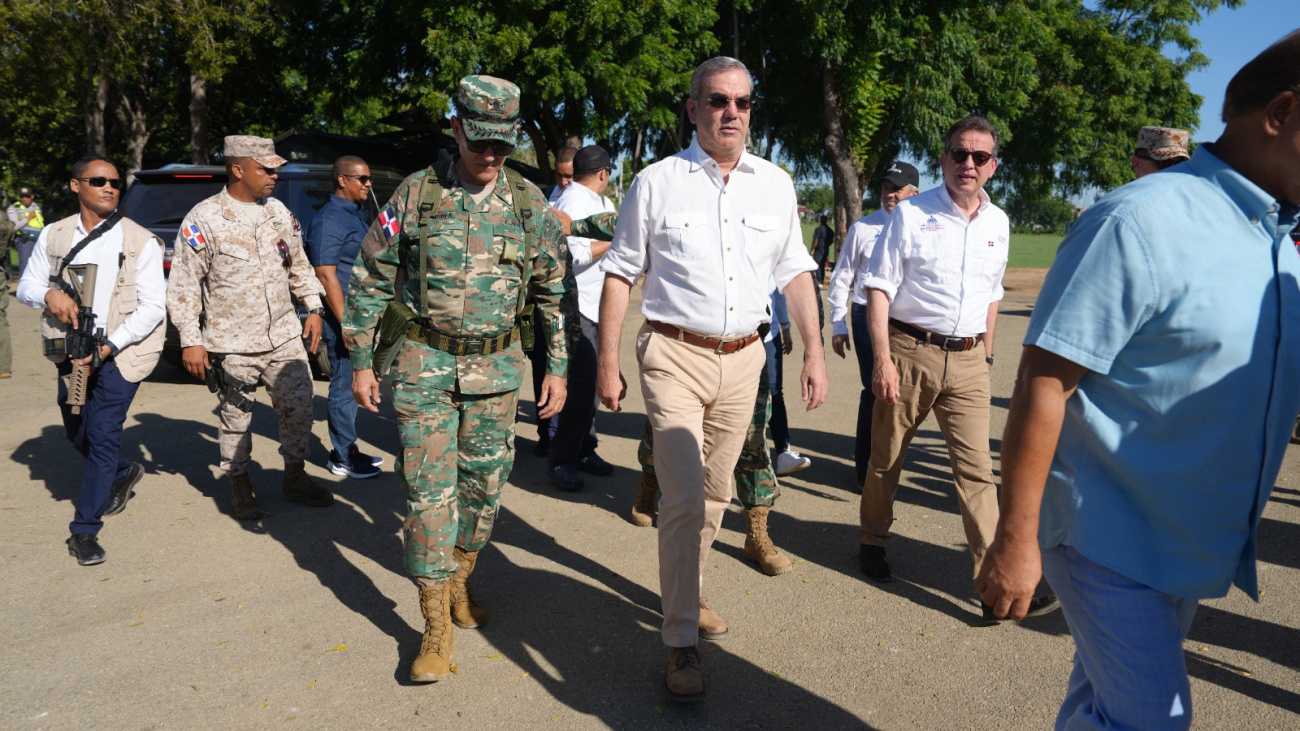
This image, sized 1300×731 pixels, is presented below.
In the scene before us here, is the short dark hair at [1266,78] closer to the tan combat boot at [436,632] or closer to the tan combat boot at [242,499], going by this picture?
the tan combat boot at [436,632]

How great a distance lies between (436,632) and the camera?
3.71 meters

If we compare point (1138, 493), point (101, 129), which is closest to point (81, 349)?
point (1138, 493)

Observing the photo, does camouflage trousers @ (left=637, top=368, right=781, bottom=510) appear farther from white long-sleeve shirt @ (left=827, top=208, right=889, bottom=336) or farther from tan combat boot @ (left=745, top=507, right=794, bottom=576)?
white long-sleeve shirt @ (left=827, top=208, right=889, bottom=336)

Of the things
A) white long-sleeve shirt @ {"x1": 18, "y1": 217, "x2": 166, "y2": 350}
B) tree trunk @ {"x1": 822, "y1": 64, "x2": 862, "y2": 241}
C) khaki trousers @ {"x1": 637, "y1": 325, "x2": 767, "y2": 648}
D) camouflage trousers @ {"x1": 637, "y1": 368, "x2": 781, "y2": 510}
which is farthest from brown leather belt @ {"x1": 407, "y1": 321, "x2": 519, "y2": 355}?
tree trunk @ {"x1": 822, "y1": 64, "x2": 862, "y2": 241}

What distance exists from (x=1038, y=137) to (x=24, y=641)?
112ft

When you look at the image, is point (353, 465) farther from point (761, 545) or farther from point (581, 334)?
point (761, 545)

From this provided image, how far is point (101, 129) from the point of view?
22.1 meters

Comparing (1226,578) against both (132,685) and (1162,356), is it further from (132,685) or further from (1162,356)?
(132,685)

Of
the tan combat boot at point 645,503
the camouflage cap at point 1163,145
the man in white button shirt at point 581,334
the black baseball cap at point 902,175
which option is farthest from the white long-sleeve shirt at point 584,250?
the camouflage cap at point 1163,145

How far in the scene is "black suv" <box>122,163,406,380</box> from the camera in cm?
915

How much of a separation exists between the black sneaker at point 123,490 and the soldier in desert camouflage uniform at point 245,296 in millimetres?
641

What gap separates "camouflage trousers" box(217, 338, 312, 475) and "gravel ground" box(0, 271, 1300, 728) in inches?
15.3

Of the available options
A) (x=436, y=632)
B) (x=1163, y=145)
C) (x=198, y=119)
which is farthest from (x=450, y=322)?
(x=198, y=119)

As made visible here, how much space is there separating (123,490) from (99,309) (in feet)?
4.23
